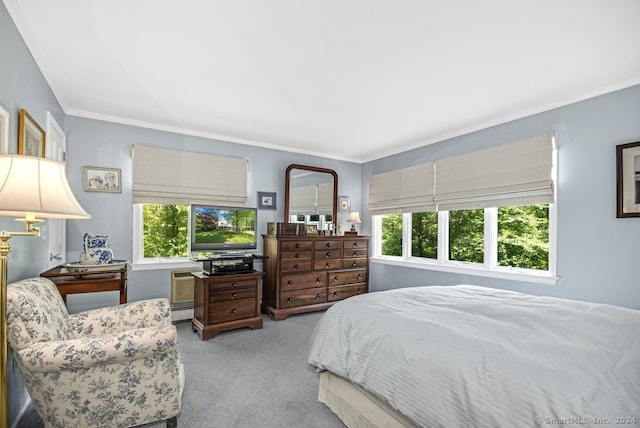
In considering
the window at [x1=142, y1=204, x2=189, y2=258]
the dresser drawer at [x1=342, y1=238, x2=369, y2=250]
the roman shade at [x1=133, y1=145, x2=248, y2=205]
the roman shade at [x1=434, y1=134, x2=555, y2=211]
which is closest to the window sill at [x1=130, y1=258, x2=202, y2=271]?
the window at [x1=142, y1=204, x2=189, y2=258]

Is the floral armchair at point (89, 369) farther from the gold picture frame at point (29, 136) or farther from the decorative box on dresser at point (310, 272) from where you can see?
the decorative box on dresser at point (310, 272)

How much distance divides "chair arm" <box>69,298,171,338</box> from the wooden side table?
12.6 inches

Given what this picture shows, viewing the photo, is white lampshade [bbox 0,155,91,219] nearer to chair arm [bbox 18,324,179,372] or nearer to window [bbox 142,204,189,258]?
chair arm [bbox 18,324,179,372]

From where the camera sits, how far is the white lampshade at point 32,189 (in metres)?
1.22

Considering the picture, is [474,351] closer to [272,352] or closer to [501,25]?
[501,25]

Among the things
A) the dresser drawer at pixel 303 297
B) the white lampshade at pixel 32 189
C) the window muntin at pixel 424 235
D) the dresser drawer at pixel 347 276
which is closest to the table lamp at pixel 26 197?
the white lampshade at pixel 32 189

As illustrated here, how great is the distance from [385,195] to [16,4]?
13.9ft

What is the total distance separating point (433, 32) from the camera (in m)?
2.01

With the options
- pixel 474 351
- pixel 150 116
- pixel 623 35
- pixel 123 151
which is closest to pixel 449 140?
pixel 623 35

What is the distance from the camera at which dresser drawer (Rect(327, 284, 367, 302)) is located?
177 inches

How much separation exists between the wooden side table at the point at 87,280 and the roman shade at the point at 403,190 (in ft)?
11.5

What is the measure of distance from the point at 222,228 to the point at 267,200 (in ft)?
2.83

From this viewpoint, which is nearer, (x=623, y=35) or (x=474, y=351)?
(x=474, y=351)

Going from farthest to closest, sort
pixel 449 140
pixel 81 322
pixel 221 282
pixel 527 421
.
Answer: pixel 449 140, pixel 221 282, pixel 81 322, pixel 527 421
